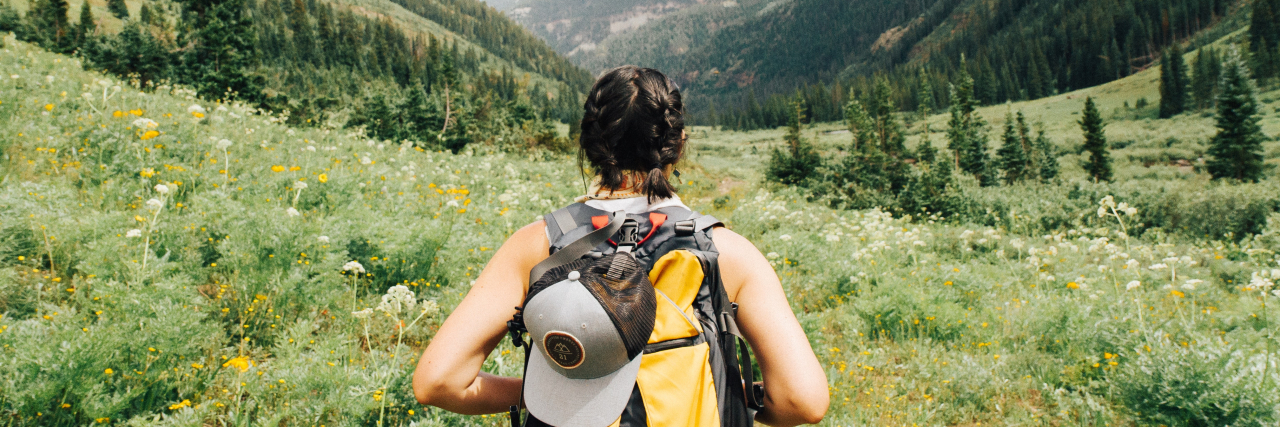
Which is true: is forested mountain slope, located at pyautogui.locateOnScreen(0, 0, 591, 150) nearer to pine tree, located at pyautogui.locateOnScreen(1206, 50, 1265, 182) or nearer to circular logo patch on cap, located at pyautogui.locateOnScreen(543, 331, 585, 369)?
circular logo patch on cap, located at pyautogui.locateOnScreen(543, 331, 585, 369)

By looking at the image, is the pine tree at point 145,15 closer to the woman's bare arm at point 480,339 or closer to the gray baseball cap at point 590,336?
the woman's bare arm at point 480,339

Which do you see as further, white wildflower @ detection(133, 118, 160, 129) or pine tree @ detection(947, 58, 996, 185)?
pine tree @ detection(947, 58, 996, 185)

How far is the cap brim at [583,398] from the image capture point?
4.00 ft

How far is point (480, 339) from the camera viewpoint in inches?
60.1

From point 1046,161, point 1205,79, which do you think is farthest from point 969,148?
point 1205,79

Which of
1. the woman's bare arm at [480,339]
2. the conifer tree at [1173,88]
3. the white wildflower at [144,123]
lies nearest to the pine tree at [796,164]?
the white wildflower at [144,123]

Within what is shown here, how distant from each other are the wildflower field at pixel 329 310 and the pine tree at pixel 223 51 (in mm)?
19918

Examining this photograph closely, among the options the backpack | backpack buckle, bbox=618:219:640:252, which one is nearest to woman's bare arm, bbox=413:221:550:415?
the backpack

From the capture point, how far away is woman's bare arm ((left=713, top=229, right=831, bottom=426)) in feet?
4.86

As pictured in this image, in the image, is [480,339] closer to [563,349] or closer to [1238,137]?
[563,349]

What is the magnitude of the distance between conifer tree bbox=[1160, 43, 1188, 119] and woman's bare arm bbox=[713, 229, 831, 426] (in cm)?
9906

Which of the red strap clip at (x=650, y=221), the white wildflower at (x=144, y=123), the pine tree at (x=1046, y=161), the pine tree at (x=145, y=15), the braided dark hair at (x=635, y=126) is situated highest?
the pine tree at (x=145, y=15)

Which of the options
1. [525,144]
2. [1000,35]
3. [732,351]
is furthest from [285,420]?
[1000,35]

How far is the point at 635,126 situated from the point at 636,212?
24cm
